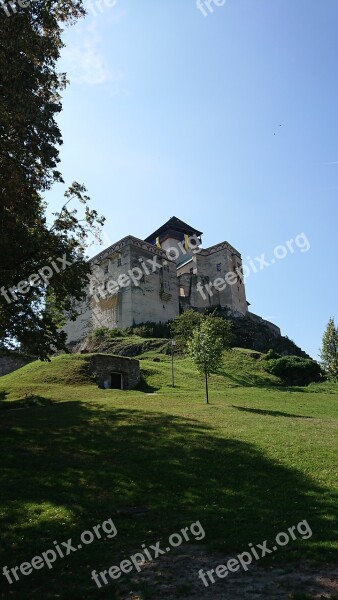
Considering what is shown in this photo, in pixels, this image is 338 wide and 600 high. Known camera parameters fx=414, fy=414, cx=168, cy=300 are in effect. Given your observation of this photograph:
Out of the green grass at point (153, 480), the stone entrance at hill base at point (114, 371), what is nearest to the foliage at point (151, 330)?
the stone entrance at hill base at point (114, 371)

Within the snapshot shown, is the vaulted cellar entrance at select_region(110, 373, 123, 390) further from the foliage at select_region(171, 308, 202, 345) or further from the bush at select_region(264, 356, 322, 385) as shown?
the bush at select_region(264, 356, 322, 385)

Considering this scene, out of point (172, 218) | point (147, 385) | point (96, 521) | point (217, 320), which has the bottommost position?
point (96, 521)

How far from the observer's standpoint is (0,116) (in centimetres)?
1464

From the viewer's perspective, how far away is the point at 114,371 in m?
40.1

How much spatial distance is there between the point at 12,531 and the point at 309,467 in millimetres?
9204

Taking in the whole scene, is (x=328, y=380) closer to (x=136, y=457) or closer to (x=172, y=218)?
(x=136, y=457)

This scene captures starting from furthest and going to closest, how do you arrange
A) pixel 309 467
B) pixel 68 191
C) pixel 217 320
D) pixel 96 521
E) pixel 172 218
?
pixel 172 218
pixel 217 320
pixel 68 191
pixel 309 467
pixel 96 521

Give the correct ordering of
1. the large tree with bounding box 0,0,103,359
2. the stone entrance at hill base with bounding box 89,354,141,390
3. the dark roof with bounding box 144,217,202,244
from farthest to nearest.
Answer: the dark roof with bounding box 144,217,202,244, the stone entrance at hill base with bounding box 89,354,141,390, the large tree with bounding box 0,0,103,359

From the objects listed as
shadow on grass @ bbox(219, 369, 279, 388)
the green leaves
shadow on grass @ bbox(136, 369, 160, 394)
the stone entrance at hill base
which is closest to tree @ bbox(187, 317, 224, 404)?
the green leaves

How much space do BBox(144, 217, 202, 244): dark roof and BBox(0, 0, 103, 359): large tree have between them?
85.9m

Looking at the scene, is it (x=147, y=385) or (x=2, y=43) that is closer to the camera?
(x=2, y=43)

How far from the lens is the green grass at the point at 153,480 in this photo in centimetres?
812

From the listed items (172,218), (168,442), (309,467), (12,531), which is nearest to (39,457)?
(168,442)

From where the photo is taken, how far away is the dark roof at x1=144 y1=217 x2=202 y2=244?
108537 millimetres
